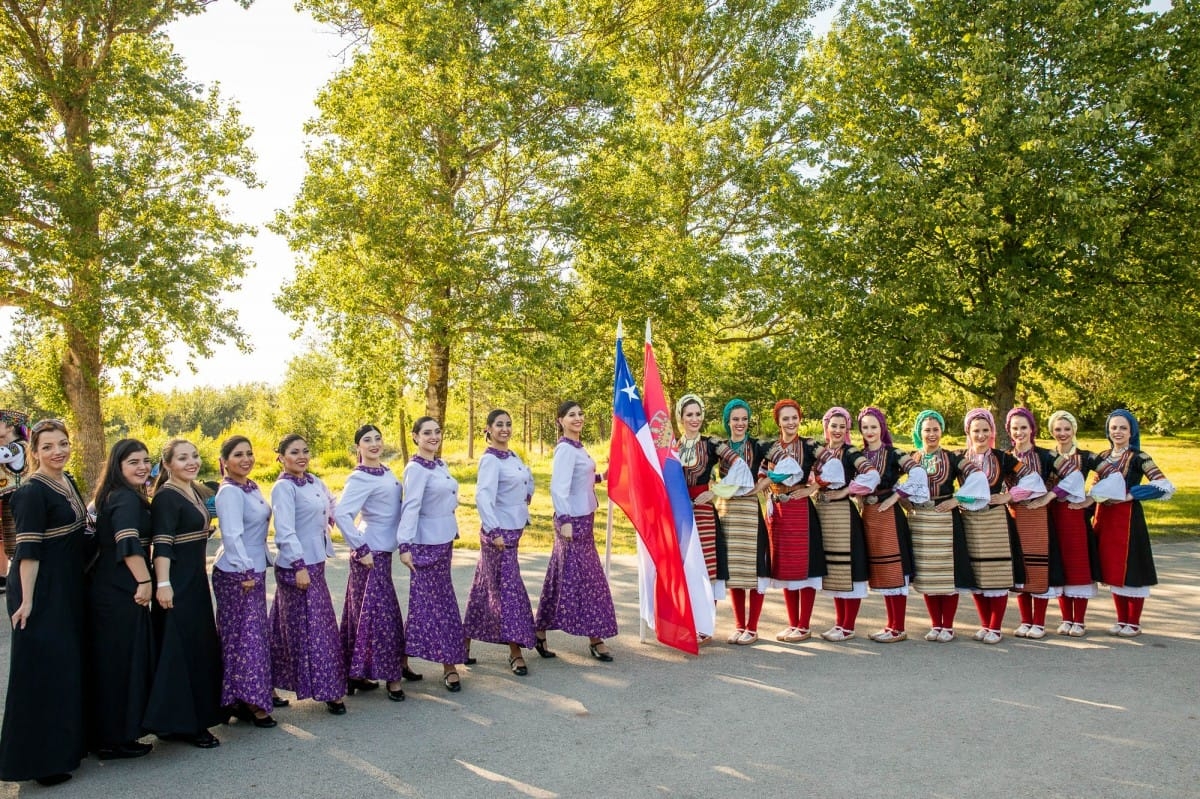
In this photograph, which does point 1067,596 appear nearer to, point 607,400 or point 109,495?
point 109,495

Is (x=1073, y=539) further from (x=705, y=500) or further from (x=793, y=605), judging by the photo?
(x=705, y=500)

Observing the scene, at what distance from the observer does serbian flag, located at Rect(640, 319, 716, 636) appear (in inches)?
277

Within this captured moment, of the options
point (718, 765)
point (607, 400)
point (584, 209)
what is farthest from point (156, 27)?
point (718, 765)

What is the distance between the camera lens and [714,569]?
740 centimetres

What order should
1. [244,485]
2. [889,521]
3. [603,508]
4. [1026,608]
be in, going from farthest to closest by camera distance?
1. [603,508]
2. [1026,608]
3. [889,521]
4. [244,485]

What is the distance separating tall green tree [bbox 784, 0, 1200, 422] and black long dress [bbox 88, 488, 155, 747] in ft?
39.1

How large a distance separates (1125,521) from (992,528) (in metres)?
1.16

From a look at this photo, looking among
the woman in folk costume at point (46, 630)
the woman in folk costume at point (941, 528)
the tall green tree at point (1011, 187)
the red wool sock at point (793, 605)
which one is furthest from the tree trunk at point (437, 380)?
the woman in folk costume at point (46, 630)

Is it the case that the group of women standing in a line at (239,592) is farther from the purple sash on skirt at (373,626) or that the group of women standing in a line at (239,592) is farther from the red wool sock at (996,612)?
the red wool sock at (996,612)

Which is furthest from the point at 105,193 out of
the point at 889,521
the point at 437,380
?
the point at 889,521

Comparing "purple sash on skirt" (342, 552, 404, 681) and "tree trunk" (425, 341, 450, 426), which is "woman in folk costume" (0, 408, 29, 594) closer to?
"purple sash on skirt" (342, 552, 404, 681)

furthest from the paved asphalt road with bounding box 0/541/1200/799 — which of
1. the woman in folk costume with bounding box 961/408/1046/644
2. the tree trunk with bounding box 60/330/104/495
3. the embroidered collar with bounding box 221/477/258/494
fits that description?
the tree trunk with bounding box 60/330/104/495

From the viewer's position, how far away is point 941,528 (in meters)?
7.32

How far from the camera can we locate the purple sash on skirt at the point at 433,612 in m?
6.08
